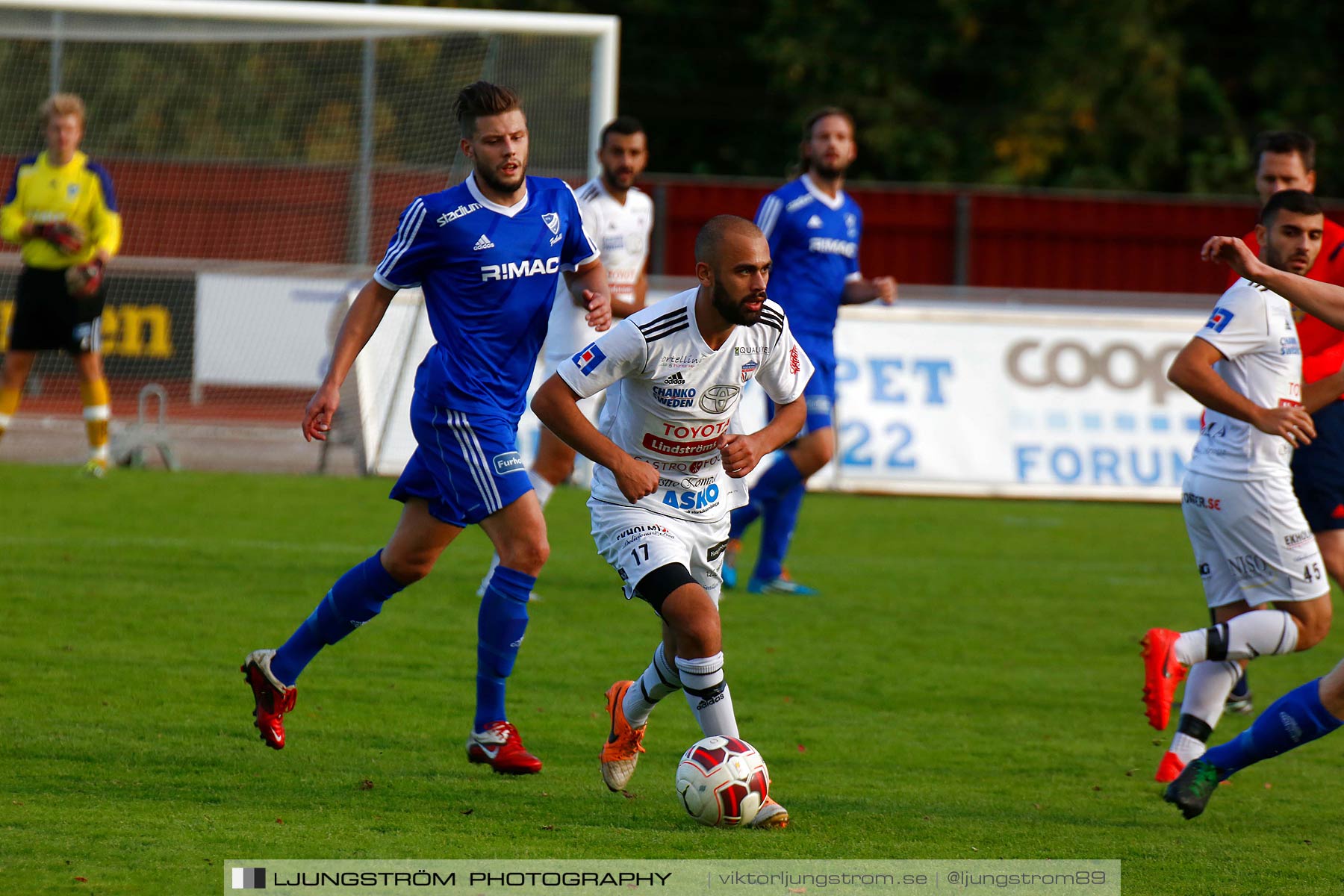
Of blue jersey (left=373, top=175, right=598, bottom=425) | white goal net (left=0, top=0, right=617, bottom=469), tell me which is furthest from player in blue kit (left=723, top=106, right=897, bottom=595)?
white goal net (left=0, top=0, right=617, bottom=469)

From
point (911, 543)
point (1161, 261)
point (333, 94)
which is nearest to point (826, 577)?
point (911, 543)

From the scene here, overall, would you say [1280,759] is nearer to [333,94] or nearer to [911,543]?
[911,543]

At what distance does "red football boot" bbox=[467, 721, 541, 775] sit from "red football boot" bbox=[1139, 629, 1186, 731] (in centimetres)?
210

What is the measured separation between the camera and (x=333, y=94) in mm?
17969

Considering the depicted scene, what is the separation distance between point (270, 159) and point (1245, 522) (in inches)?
686

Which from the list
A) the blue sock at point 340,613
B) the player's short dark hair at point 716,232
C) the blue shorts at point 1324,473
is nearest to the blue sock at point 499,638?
the blue sock at point 340,613

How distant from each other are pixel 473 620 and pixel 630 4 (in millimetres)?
23809

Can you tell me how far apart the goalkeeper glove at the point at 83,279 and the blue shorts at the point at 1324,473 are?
8372mm

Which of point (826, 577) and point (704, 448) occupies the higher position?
point (704, 448)

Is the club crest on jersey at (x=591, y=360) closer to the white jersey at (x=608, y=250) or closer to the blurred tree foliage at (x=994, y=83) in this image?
the white jersey at (x=608, y=250)

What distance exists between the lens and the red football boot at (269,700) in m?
5.22

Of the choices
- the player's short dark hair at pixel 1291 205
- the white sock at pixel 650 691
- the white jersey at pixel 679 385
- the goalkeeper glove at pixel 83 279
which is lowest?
the white sock at pixel 650 691

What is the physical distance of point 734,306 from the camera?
4.71 metres

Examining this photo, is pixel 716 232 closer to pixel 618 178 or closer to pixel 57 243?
pixel 618 178
